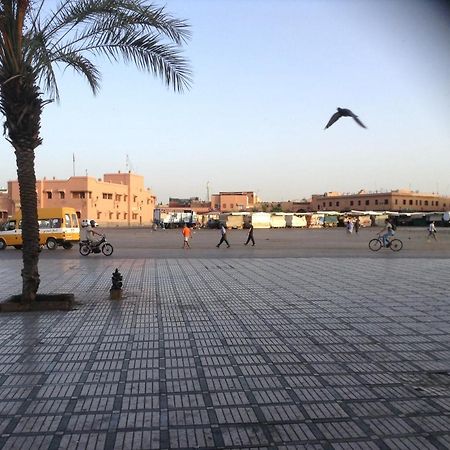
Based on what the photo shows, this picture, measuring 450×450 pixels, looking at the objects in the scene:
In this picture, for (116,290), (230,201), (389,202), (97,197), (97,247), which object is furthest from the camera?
(230,201)

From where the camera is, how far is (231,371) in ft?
15.7

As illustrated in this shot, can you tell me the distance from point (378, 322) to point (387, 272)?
656 cm

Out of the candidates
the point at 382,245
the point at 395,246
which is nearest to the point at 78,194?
the point at 382,245

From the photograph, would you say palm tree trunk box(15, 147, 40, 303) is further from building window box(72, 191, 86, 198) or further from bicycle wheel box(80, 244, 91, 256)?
building window box(72, 191, 86, 198)

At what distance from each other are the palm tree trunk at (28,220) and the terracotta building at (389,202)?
83373 millimetres

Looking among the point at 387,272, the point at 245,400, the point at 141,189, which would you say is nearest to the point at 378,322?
the point at 245,400

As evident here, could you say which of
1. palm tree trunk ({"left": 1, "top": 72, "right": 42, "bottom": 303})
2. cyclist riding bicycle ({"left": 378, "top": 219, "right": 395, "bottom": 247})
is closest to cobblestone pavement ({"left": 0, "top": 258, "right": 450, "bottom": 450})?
palm tree trunk ({"left": 1, "top": 72, "right": 42, "bottom": 303})

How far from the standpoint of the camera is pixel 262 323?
6.84 metres

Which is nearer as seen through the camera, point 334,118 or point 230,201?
point 334,118

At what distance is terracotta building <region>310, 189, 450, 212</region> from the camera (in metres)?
86.8

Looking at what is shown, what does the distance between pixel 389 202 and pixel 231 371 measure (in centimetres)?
8666

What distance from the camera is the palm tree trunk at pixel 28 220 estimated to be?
7973 millimetres

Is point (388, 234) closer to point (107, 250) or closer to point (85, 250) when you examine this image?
point (107, 250)

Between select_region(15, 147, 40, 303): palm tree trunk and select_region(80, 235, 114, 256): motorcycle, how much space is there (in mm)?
11623
